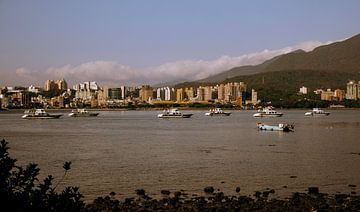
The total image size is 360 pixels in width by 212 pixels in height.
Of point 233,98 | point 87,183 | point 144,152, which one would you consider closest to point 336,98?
point 233,98

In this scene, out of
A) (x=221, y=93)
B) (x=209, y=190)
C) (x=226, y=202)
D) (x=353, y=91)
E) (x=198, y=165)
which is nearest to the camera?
(x=226, y=202)

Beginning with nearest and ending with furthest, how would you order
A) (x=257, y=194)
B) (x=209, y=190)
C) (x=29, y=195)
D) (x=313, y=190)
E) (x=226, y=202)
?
(x=29, y=195), (x=226, y=202), (x=257, y=194), (x=313, y=190), (x=209, y=190)

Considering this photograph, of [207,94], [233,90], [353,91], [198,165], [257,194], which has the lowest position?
[198,165]

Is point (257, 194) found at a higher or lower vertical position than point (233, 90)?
lower

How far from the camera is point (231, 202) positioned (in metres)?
11.0

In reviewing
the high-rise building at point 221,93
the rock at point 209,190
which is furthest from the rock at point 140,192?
the high-rise building at point 221,93

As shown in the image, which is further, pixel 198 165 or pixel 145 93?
pixel 145 93

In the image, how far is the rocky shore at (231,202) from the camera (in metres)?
10.4

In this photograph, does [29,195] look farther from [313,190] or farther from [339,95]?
[339,95]

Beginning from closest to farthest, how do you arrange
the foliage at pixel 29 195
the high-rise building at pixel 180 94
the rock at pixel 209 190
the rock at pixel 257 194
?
the foliage at pixel 29 195
the rock at pixel 257 194
the rock at pixel 209 190
the high-rise building at pixel 180 94

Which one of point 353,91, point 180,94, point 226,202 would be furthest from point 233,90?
point 226,202

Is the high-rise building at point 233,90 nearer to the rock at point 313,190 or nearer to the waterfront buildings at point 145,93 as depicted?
the waterfront buildings at point 145,93

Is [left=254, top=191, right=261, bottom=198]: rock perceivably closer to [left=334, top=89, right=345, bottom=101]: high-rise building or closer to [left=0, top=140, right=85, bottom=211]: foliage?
[left=0, top=140, right=85, bottom=211]: foliage

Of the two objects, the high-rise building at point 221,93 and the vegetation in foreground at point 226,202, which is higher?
the high-rise building at point 221,93
